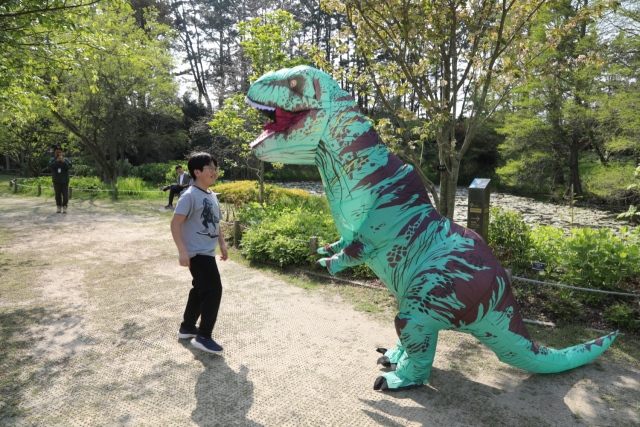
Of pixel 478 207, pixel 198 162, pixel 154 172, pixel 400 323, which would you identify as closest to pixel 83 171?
pixel 154 172

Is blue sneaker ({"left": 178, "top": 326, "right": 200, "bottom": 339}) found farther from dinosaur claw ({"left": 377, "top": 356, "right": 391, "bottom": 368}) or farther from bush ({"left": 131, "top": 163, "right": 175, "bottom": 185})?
bush ({"left": 131, "top": 163, "right": 175, "bottom": 185})

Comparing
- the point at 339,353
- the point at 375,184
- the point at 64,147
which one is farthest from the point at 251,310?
the point at 64,147

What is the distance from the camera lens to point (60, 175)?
975cm

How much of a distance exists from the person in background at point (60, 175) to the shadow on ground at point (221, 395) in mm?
8789

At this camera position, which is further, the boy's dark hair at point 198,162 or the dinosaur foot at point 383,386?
the boy's dark hair at point 198,162

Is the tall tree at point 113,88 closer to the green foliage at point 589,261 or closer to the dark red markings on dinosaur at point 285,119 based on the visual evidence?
the dark red markings on dinosaur at point 285,119

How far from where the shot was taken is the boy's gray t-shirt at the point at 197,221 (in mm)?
2947

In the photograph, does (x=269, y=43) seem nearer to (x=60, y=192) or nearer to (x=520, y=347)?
(x=60, y=192)

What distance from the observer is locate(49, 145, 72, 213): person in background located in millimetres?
9531

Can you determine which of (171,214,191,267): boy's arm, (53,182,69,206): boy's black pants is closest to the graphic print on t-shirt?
(171,214,191,267): boy's arm

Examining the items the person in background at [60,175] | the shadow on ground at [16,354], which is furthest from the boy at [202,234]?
the person in background at [60,175]

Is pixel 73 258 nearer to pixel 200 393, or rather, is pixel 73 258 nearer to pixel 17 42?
pixel 17 42

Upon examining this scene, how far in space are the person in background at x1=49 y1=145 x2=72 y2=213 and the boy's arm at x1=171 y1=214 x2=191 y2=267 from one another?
8329 millimetres

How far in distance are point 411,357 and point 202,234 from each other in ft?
6.07
